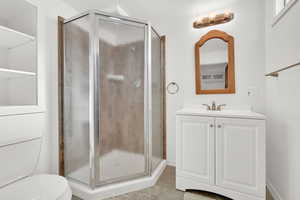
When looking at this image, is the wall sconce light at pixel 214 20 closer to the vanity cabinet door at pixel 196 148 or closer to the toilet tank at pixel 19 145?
the vanity cabinet door at pixel 196 148

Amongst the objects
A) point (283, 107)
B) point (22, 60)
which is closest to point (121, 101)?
point (22, 60)

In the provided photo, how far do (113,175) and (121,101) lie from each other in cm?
82

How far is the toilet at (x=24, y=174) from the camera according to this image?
1.02 meters

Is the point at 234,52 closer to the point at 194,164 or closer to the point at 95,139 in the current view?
the point at 194,164

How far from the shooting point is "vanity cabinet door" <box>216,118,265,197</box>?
4.39 feet

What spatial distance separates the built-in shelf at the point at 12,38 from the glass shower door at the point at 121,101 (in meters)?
0.67

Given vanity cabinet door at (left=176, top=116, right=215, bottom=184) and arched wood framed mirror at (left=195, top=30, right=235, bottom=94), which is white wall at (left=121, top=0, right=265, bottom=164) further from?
vanity cabinet door at (left=176, top=116, right=215, bottom=184)

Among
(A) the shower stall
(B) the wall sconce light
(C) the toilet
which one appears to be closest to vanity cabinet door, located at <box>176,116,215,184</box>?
(A) the shower stall

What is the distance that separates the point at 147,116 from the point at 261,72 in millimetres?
1482

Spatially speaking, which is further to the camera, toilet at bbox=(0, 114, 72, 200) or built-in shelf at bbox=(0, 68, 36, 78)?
built-in shelf at bbox=(0, 68, 36, 78)

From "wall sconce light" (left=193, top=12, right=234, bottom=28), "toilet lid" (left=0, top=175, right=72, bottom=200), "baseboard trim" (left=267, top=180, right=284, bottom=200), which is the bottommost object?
"baseboard trim" (left=267, top=180, right=284, bottom=200)

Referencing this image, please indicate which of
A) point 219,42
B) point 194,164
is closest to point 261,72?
point 219,42

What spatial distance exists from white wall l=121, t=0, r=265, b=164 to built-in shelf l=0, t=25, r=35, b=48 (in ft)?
3.73

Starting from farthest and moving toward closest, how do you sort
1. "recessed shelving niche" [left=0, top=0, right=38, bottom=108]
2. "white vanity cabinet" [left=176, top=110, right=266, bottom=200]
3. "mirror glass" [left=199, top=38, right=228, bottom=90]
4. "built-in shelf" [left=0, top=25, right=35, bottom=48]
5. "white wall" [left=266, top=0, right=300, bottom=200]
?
"mirror glass" [left=199, top=38, right=228, bottom=90] < "recessed shelving niche" [left=0, top=0, right=38, bottom=108] < "white vanity cabinet" [left=176, top=110, right=266, bottom=200] < "built-in shelf" [left=0, top=25, right=35, bottom=48] < "white wall" [left=266, top=0, right=300, bottom=200]
